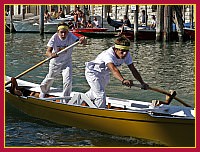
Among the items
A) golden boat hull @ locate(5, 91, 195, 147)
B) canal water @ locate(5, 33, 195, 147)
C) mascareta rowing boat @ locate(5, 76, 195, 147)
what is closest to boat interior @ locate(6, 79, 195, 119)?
mascareta rowing boat @ locate(5, 76, 195, 147)

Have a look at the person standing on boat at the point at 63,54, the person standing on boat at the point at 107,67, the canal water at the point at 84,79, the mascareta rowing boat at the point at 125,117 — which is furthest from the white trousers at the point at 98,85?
the person standing on boat at the point at 63,54

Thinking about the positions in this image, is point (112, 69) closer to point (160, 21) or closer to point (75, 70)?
point (75, 70)

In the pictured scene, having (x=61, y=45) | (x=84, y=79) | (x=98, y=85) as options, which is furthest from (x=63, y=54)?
(x=84, y=79)

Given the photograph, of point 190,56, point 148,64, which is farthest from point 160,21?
point 148,64

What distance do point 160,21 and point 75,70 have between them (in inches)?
431

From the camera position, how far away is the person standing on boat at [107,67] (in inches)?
320

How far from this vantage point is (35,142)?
8500 mm

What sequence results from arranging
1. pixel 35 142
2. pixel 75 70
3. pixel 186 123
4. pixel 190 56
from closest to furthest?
pixel 186 123, pixel 35 142, pixel 75 70, pixel 190 56

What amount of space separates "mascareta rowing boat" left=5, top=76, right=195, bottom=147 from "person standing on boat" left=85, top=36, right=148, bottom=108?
219 mm

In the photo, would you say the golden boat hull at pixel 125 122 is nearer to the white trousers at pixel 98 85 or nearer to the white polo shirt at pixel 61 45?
the white trousers at pixel 98 85

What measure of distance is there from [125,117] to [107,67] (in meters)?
0.79

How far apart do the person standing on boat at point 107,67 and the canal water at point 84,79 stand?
64 centimetres

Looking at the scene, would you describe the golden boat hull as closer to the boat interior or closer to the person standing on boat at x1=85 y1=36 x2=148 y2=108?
the boat interior

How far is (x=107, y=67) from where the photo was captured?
27.5 feet
